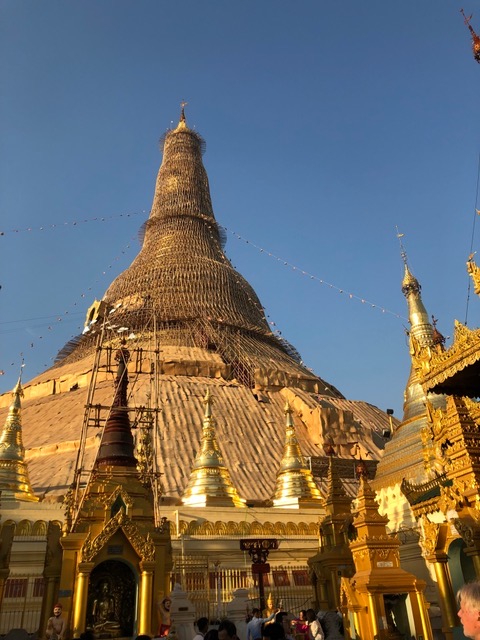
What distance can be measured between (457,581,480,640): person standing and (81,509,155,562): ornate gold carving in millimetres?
7559

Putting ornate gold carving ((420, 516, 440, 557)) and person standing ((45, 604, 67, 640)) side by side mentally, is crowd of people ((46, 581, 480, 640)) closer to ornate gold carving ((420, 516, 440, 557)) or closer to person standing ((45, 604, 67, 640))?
person standing ((45, 604, 67, 640))

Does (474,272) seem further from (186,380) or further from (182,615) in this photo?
(186,380)

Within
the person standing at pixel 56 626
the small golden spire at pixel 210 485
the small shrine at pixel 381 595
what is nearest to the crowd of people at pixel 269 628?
the person standing at pixel 56 626

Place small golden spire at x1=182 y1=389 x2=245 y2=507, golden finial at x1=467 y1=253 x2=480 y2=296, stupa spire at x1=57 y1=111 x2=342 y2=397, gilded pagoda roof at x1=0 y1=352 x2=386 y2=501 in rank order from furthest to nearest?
1. stupa spire at x1=57 y1=111 x2=342 y2=397
2. gilded pagoda roof at x1=0 y1=352 x2=386 y2=501
3. small golden spire at x1=182 y1=389 x2=245 y2=507
4. golden finial at x1=467 y1=253 x2=480 y2=296

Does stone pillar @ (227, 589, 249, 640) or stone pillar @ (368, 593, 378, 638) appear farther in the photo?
stone pillar @ (227, 589, 249, 640)

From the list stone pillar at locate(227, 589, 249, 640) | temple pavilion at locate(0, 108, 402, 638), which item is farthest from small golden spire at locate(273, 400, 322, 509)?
stone pillar at locate(227, 589, 249, 640)

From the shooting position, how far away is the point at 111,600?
29.9 ft

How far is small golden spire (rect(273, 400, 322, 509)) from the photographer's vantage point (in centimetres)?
1792

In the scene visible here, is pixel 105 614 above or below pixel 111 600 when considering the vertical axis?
below

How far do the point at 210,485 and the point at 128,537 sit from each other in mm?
8363

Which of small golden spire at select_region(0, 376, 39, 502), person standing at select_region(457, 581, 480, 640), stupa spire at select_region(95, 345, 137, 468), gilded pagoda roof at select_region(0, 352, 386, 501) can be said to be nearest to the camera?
person standing at select_region(457, 581, 480, 640)

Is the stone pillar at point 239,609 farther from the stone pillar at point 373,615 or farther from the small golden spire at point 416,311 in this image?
the small golden spire at point 416,311

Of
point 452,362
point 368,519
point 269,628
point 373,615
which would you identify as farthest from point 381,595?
point 269,628

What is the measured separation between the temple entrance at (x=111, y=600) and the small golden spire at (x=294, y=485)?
30.3 feet
